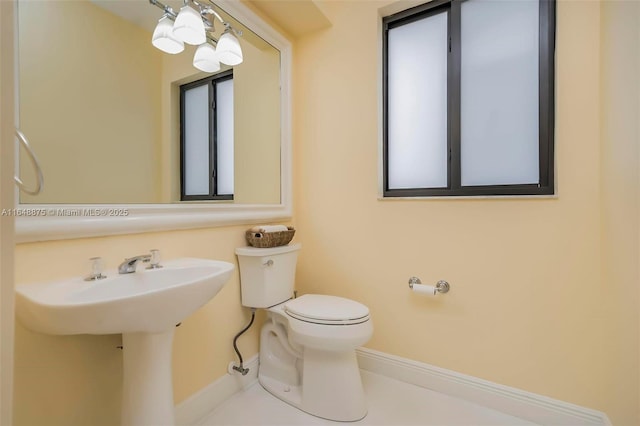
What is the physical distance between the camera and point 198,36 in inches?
57.3

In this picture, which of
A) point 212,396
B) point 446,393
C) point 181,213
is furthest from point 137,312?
point 446,393

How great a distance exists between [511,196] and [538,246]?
0.26 metres

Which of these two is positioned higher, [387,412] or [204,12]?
[204,12]

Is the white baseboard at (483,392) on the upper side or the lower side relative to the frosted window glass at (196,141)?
lower

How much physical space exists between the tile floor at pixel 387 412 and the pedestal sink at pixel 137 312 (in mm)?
496

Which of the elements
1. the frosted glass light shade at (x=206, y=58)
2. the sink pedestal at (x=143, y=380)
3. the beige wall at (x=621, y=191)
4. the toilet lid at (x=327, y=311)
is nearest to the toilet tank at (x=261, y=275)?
the toilet lid at (x=327, y=311)

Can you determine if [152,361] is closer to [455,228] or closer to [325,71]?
[455,228]

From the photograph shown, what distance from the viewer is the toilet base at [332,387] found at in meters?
1.40

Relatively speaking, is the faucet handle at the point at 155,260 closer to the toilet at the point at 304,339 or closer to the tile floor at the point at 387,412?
the toilet at the point at 304,339

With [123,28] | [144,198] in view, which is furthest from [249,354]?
[123,28]

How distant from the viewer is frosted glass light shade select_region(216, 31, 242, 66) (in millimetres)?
1596

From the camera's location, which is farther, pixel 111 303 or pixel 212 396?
pixel 212 396

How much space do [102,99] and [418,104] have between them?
1.63 meters

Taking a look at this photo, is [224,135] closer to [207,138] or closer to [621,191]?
[207,138]
